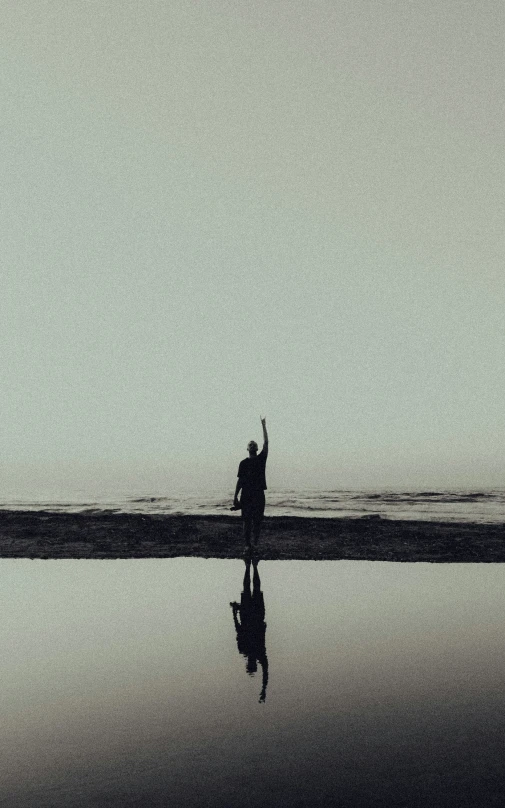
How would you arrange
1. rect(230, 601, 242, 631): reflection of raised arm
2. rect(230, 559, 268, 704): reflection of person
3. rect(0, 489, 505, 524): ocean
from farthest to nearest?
rect(0, 489, 505, 524): ocean
rect(230, 601, 242, 631): reflection of raised arm
rect(230, 559, 268, 704): reflection of person

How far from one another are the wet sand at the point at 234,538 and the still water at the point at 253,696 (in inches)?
141

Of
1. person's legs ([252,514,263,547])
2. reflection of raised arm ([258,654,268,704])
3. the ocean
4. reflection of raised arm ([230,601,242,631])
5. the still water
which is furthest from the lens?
the ocean

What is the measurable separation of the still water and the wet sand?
359 centimetres

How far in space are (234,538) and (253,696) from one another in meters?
9.95

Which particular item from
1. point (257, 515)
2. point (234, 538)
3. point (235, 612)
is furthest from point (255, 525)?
point (235, 612)

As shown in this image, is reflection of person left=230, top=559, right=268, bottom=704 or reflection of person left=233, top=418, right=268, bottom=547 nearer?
reflection of person left=230, top=559, right=268, bottom=704

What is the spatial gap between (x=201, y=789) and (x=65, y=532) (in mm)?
13208

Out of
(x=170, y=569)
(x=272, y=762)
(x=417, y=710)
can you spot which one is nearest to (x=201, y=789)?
(x=272, y=762)

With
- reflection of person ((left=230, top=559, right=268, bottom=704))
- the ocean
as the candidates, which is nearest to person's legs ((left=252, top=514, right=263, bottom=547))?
reflection of person ((left=230, top=559, right=268, bottom=704))

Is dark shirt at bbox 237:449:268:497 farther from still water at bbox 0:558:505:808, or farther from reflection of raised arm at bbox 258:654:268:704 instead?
reflection of raised arm at bbox 258:654:268:704

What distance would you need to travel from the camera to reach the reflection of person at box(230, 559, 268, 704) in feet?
18.6

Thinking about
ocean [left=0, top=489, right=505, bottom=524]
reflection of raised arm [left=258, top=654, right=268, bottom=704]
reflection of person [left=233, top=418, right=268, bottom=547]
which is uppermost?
reflection of person [left=233, top=418, right=268, bottom=547]

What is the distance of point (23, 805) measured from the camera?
10.6ft

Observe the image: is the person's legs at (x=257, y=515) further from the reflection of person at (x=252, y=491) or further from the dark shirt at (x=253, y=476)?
the dark shirt at (x=253, y=476)
